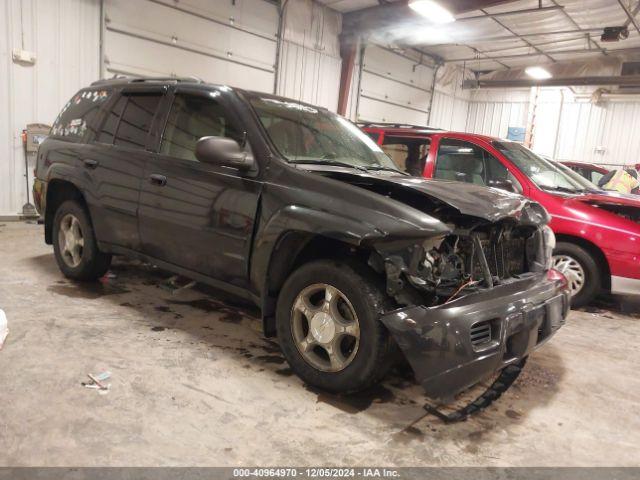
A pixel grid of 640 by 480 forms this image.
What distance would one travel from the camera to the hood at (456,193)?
2352 millimetres

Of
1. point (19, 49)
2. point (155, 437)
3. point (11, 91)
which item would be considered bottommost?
point (155, 437)

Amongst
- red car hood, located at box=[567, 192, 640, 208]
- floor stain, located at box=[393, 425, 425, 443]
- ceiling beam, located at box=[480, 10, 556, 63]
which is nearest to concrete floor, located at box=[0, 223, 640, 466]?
floor stain, located at box=[393, 425, 425, 443]

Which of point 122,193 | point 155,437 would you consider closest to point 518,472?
point 155,437

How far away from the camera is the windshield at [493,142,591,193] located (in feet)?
15.9

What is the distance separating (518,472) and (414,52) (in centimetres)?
1274

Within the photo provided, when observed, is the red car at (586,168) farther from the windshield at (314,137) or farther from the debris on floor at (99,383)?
the debris on floor at (99,383)

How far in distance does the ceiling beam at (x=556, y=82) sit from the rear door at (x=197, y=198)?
40.6 feet

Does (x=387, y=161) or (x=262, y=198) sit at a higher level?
(x=387, y=161)

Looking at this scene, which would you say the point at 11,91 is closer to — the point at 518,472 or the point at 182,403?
the point at 182,403

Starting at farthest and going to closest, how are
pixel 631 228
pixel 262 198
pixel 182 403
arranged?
pixel 631 228, pixel 262 198, pixel 182 403

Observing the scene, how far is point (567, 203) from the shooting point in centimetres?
455

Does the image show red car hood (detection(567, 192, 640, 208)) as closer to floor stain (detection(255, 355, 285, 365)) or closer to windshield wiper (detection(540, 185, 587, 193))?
windshield wiper (detection(540, 185, 587, 193))

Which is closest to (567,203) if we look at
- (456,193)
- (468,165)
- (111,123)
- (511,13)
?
(468,165)

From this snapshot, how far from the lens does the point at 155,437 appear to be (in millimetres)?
2084
